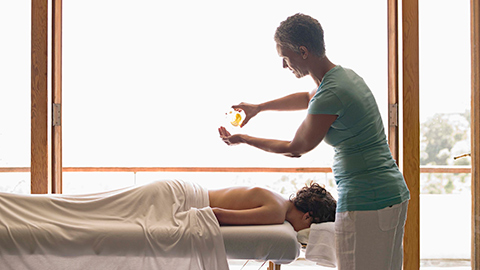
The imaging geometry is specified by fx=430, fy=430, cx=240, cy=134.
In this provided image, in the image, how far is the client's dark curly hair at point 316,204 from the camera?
201cm

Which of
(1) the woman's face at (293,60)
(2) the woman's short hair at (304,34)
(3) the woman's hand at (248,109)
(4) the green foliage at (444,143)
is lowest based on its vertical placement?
(4) the green foliage at (444,143)

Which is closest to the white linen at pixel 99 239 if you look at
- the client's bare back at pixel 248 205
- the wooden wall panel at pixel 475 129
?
the client's bare back at pixel 248 205

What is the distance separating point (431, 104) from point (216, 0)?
1818 millimetres

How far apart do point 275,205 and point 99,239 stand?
30.5 inches

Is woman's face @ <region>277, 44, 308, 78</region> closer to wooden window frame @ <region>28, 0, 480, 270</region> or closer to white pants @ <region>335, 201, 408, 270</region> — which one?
white pants @ <region>335, 201, 408, 270</region>

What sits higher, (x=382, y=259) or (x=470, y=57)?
(x=470, y=57)

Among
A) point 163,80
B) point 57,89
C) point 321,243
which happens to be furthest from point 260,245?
point 163,80

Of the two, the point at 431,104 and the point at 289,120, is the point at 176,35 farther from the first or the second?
the point at 431,104

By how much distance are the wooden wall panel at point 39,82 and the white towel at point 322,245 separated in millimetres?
1567

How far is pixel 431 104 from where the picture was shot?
233 cm

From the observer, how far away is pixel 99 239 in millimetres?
1678

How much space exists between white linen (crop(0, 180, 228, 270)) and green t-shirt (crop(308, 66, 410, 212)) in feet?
1.89

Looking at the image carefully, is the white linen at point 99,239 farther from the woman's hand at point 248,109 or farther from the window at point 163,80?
the window at point 163,80

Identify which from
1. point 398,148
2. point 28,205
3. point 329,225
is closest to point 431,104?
point 398,148
